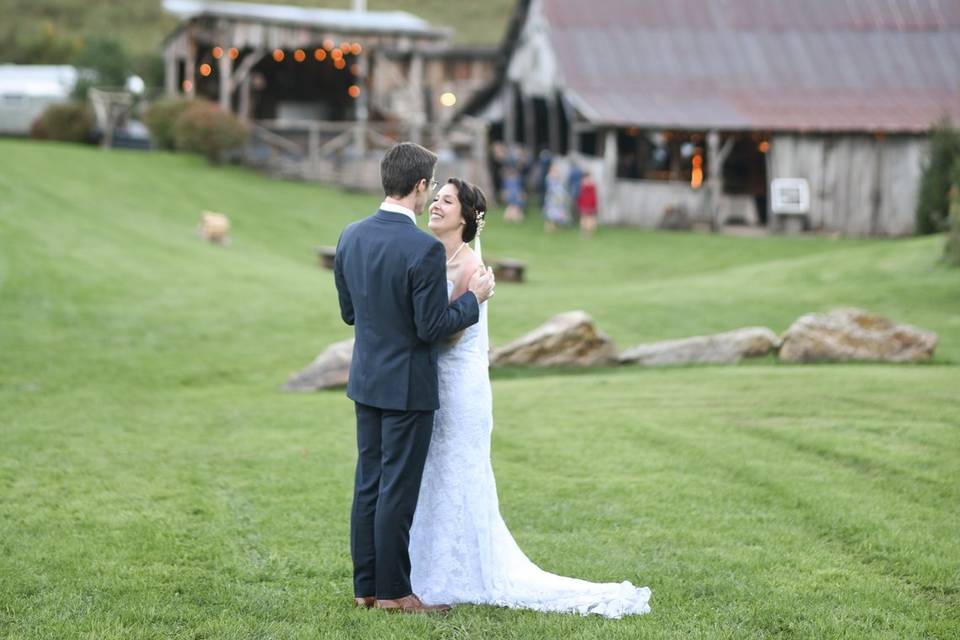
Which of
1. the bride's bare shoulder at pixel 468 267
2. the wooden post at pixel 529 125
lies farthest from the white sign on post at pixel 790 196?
the bride's bare shoulder at pixel 468 267

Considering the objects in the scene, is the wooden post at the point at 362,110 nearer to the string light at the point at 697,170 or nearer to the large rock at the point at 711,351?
the string light at the point at 697,170

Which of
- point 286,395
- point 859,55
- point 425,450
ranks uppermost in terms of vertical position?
point 859,55

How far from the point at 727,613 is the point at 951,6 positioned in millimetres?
34764

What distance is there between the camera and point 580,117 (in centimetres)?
3297

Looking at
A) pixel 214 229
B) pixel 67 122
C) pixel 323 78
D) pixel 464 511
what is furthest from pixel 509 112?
Result: pixel 464 511

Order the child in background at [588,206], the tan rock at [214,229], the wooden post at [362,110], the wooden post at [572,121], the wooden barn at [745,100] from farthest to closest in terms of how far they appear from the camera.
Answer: the wooden post at [362,110] < the wooden post at [572,121] < the wooden barn at [745,100] < the child in background at [588,206] < the tan rock at [214,229]

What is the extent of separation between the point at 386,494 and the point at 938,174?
23889 millimetres

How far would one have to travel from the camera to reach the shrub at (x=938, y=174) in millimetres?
26234

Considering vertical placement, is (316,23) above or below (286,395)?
above

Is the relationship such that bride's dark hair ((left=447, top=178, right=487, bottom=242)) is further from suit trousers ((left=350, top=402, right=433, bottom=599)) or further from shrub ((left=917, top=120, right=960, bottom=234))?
shrub ((left=917, top=120, right=960, bottom=234))

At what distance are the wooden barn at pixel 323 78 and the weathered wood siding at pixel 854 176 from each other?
29.5 feet

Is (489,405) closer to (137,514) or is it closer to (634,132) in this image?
(137,514)

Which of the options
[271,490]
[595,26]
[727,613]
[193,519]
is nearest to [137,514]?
[193,519]

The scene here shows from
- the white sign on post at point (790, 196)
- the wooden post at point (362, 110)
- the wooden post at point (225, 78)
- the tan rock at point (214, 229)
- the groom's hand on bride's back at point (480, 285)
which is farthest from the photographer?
the wooden post at point (225, 78)
